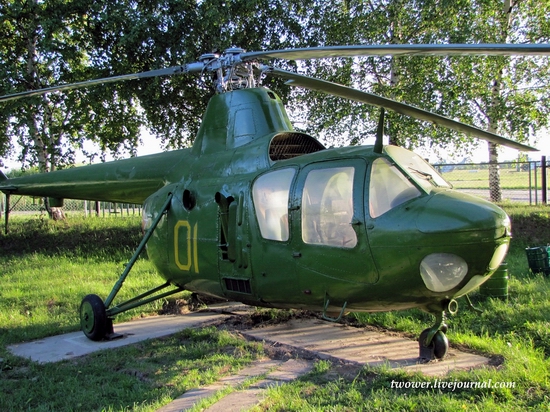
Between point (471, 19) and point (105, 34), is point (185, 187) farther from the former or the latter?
point (471, 19)

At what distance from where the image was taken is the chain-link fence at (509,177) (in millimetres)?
14078

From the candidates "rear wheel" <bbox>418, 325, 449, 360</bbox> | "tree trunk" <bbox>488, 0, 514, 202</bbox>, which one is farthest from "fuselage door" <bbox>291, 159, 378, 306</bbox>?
"tree trunk" <bbox>488, 0, 514, 202</bbox>

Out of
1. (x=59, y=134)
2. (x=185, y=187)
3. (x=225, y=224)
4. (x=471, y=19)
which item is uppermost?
(x=471, y=19)

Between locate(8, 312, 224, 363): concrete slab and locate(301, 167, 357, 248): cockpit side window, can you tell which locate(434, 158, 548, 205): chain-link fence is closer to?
locate(8, 312, 224, 363): concrete slab

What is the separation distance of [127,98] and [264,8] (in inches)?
192

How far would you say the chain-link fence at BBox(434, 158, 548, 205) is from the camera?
14.1m

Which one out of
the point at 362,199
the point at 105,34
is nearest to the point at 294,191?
the point at 362,199

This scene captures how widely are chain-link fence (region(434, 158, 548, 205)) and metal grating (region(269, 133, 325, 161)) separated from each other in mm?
8260

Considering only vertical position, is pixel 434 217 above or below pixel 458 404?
above

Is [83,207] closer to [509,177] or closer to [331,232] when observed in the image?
[509,177]

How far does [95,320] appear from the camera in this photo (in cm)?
630

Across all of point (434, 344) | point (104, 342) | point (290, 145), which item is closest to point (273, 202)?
point (290, 145)

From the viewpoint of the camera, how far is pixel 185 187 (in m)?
6.23

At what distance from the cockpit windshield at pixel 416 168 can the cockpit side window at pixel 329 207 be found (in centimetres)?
45
